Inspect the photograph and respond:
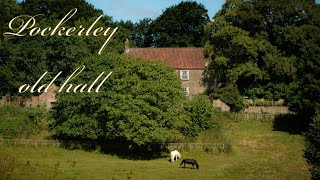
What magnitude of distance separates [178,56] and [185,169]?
33613 millimetres

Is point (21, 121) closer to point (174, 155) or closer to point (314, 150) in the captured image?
point (174, 155)

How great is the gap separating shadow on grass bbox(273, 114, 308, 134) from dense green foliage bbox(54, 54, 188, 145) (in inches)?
507

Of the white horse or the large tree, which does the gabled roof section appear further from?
the white horse

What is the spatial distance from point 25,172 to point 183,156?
1563 centimetres

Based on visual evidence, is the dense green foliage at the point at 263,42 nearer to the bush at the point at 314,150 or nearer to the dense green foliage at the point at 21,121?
the bush at the point at 314,150

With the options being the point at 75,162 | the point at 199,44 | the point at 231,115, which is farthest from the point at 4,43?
the point at 199,44

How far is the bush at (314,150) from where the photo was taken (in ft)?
109

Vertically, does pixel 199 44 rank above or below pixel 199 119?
above

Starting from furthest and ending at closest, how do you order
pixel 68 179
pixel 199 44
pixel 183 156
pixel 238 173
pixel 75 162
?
1. pixel 199 44
2. pixel 183 156
3. pixel 75 162
4. pixel 238 173
5. pixel 68 179

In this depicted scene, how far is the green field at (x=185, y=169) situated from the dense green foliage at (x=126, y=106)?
7.65 feet

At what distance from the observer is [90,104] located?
4712 centimetres

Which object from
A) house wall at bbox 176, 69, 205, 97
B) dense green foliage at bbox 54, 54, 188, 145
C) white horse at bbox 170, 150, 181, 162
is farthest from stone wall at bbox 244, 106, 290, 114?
white horse at bbox 170, 150, 181, 162

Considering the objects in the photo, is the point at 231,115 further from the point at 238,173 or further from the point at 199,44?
the point at 199,44

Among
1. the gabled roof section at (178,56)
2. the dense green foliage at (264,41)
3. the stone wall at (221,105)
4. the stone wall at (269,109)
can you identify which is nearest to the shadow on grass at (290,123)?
the stone wall at (269,109)
